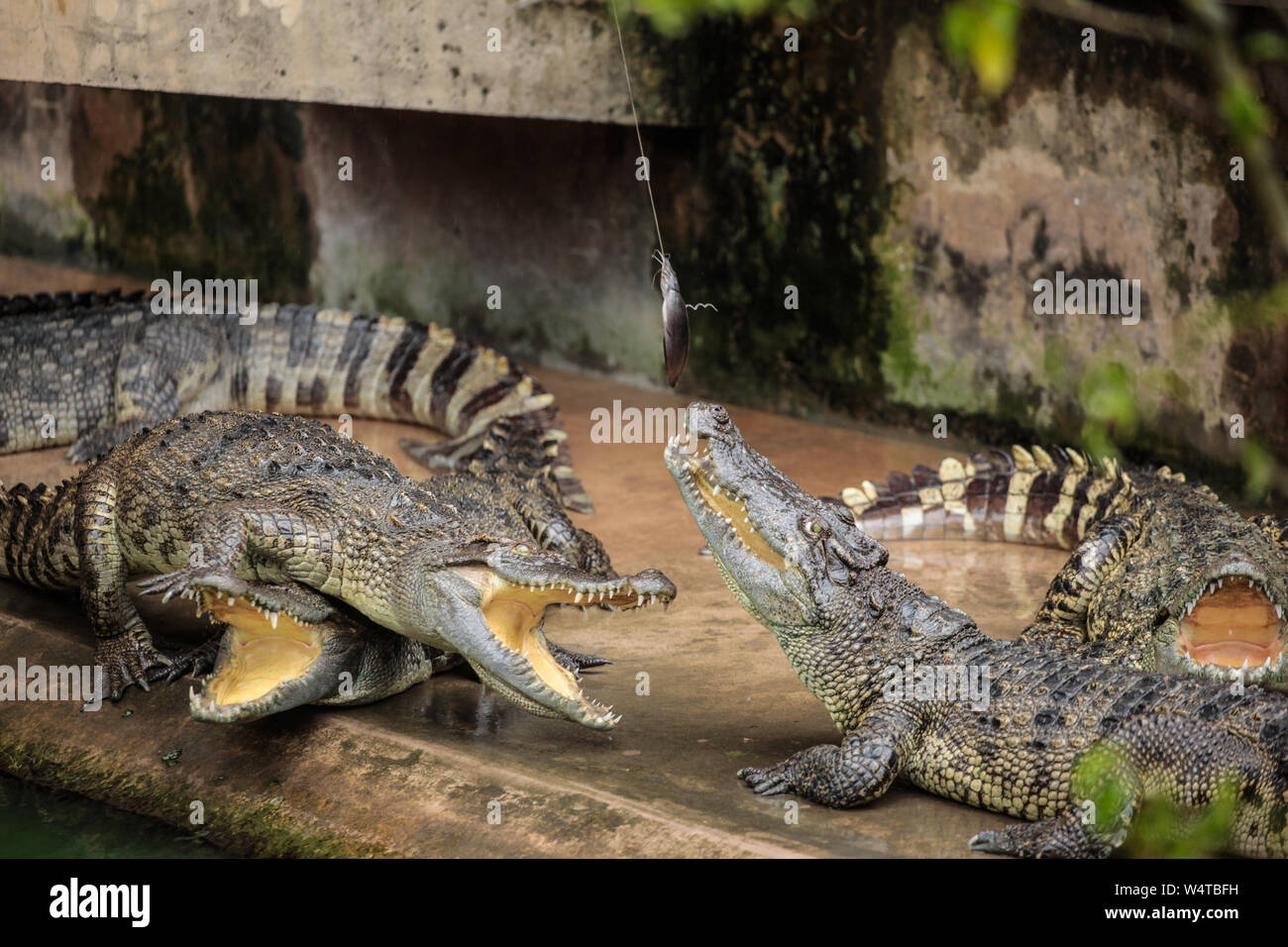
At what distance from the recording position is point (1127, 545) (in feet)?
17.9

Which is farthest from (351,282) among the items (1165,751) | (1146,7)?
(1165,751)

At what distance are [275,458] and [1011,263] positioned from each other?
4.05m

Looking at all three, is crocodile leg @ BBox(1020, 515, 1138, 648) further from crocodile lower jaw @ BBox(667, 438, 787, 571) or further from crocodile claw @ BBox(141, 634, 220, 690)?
crocodile claw @ BBox(141, 634, 220, 690)

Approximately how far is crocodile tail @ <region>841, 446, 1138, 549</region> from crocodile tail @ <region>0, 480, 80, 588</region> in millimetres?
3185

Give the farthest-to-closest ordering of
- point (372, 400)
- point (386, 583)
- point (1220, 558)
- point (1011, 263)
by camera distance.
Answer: point (372, 400)
point (1011, 263)
point (1220, 558)
point (386, 583)

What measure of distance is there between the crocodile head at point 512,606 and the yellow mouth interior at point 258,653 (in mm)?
281

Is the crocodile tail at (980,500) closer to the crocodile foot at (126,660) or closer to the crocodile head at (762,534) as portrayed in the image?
the crocodile head at (762,534)

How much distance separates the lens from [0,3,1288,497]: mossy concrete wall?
6.66 metres

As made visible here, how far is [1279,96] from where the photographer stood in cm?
603

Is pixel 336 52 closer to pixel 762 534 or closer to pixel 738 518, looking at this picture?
pixel 738 518

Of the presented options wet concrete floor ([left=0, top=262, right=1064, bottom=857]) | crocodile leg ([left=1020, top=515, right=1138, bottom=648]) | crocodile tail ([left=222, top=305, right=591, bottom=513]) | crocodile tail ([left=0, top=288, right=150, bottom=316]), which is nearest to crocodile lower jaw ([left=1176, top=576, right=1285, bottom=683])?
crocodile leg ([left=1020, top=515, right=1138, bottom=648])

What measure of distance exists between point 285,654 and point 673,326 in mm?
1843

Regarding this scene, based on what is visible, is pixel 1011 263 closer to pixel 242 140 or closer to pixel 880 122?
pixel 880 122

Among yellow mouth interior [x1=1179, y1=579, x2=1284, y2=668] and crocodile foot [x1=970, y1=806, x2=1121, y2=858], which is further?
yellow mouth interior [x1=1179, y1=579, x2=1284, y2=668]
